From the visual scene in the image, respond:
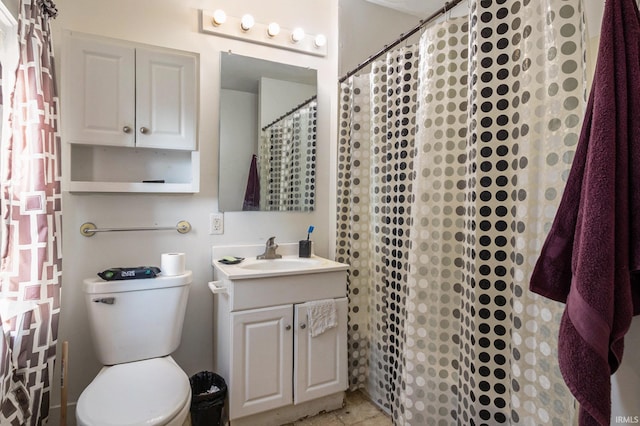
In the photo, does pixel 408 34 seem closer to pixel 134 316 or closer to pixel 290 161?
pixel 290 161

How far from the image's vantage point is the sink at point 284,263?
1.94m

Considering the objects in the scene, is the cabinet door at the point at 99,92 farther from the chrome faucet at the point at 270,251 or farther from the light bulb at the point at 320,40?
the light bulb at the point at 320,40

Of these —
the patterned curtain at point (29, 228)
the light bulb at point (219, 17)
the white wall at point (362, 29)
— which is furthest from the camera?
the white wall at point (362, 29)

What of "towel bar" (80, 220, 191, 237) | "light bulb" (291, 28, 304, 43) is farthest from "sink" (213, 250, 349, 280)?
"light bulb" (291, 28, 304, 43)

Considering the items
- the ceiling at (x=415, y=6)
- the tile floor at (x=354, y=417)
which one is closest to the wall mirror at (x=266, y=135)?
the ceiling at (x=415, y=6)

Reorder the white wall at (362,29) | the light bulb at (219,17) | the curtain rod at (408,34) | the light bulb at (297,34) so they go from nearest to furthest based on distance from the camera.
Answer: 1. the curtain rod at (408,34)
2. the light bulb at (219,17)
3. the light bulb at (297,34)
4. the white wall at (362,29)

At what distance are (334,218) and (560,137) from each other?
142 cm

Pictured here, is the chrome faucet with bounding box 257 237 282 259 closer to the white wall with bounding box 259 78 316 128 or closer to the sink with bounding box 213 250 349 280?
the sink with bounding box 213 250 349 280

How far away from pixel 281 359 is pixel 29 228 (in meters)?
1.21

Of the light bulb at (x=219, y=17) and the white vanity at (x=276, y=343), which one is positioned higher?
the light bulb at (x=219, y=17)

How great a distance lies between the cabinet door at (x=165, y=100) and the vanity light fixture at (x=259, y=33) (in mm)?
298

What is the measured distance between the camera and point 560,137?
103 cm

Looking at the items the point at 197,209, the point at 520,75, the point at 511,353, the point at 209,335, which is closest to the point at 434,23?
the point at 520,75

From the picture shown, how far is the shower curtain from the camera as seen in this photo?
3.50ft
